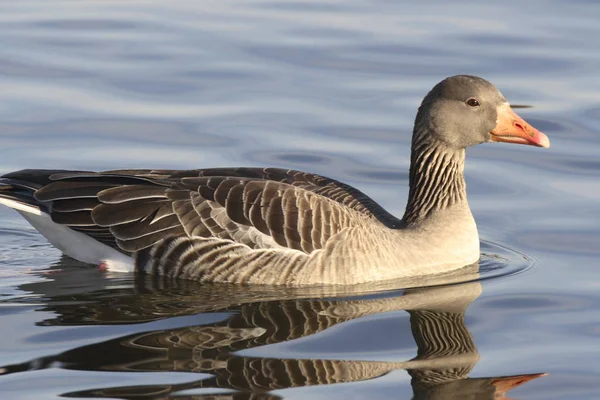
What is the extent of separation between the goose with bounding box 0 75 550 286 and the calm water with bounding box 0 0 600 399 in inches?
12.8

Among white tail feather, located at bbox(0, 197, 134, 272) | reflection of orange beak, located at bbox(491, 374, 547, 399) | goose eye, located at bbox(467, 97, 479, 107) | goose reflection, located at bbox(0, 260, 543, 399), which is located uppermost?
goose eye, located at bbox(467, 97, 479, 107)

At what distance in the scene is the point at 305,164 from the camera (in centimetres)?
1695

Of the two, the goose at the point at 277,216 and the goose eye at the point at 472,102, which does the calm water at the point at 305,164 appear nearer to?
the goose at the point at 277,216

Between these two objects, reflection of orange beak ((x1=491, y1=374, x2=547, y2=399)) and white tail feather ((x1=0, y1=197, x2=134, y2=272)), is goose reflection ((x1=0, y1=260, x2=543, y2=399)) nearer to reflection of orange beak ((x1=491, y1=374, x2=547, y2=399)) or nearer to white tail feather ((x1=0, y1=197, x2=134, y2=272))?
reflection of orange beak ((x1=491, y1=374, x2=547, y2=399))

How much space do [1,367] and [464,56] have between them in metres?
12.2

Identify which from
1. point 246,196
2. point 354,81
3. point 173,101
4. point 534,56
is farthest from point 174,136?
point 534,56

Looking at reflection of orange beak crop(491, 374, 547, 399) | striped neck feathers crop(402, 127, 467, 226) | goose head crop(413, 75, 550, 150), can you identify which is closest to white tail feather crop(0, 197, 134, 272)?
striped neck feathers crop(402, 127, 467, 226)

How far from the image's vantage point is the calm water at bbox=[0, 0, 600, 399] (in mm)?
10562

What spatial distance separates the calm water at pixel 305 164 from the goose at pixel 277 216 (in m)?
0.33

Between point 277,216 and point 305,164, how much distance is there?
13.4 feet

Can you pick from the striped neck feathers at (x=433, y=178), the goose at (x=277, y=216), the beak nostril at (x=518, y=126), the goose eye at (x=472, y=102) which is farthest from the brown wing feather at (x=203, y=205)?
the beak nostril at (x=518, y=126)

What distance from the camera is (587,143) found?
17.7 m

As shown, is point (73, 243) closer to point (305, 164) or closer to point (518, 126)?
point (305, 164)

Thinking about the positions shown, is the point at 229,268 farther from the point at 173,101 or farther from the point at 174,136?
the point at 173,101
